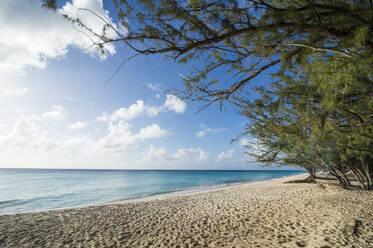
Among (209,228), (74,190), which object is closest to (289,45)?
(209,228)

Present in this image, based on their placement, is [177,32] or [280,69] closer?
[177,32]

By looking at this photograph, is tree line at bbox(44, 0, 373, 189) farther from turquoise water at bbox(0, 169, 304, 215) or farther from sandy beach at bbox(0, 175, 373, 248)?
turquoise water at bbox(0, 169, 304, 215)

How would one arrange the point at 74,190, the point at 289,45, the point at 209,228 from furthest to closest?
the point at 74,190 < the point at 209,228 < the point at 289,45

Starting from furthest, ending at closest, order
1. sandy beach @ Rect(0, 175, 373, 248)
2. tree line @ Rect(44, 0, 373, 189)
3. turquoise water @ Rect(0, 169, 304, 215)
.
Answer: turquoise water @ Rect(0, 169, 304, 215), sandy beach @ Rect(0, 175, 373, 248), tree line @ Rect(44, 0, 373, 189)

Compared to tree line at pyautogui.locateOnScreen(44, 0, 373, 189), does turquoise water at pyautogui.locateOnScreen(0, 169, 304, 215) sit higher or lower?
lower

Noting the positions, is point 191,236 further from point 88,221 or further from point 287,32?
point 287,32

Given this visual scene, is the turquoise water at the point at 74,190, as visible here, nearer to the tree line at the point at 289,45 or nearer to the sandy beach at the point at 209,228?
the sandy beach at the point at 209,228

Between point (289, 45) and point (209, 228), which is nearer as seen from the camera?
point (289, 45)

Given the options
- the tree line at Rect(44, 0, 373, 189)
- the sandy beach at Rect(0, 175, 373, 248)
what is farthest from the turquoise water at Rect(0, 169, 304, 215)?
the tree line at Rect(44, 0, 373, 189)

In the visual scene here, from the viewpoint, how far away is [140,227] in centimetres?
552

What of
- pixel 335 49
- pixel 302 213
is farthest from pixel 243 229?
pixel 335 49

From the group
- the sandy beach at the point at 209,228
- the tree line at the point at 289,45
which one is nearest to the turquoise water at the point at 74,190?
the sandy beach at the point at 209,228

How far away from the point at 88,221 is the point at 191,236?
3.96 meters

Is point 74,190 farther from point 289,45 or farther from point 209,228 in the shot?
point 289,45
